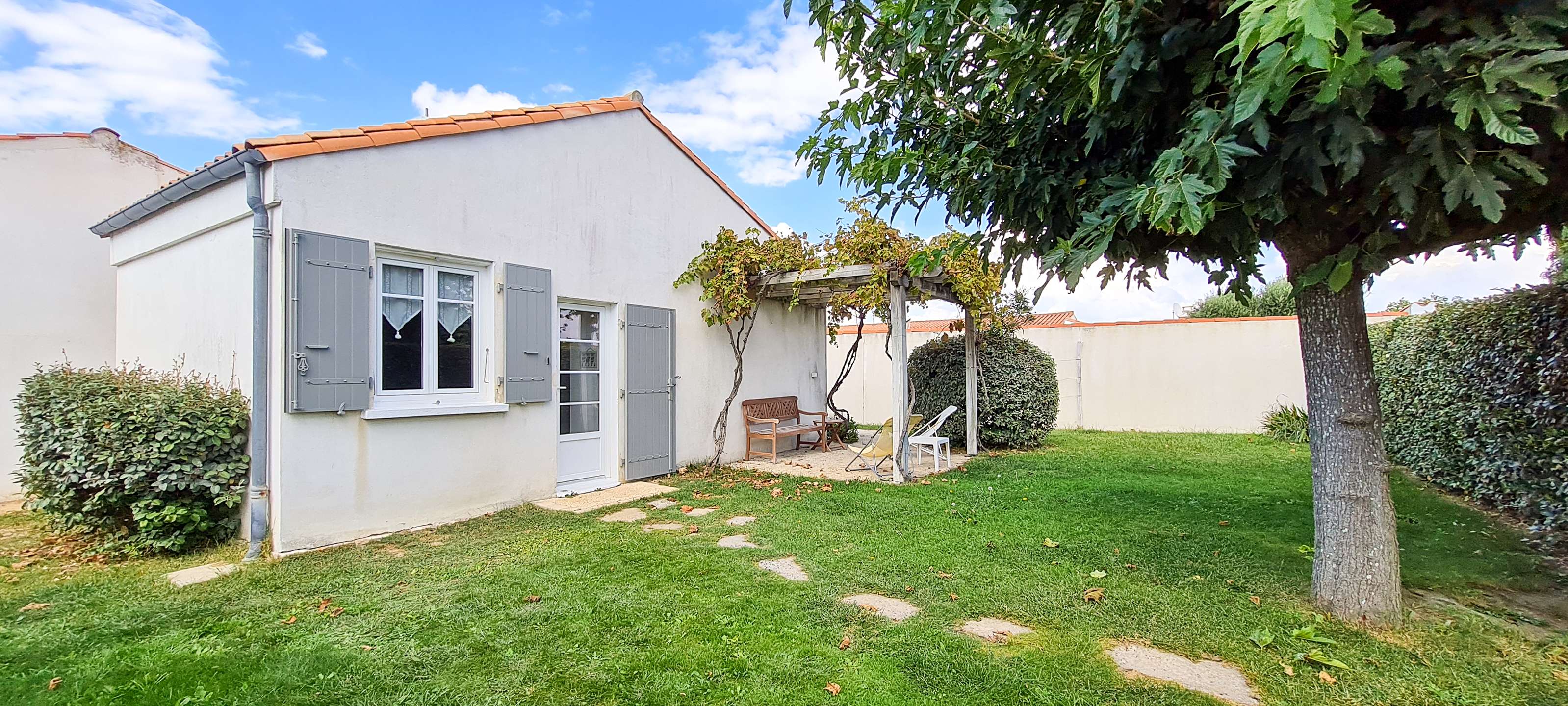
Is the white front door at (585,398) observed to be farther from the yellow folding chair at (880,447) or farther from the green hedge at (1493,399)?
the green hedge at (1493,399)

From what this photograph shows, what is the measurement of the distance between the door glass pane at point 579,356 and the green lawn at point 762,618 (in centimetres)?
167

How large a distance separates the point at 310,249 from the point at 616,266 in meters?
2.86

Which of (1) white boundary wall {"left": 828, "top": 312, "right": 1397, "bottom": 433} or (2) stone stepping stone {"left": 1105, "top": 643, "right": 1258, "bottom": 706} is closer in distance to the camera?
(2) stone stepping stone {"left": 1105, "top": 643, "right": 1258, "bottom": 706}

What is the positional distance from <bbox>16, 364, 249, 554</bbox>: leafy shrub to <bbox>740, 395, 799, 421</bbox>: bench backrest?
5.30 m

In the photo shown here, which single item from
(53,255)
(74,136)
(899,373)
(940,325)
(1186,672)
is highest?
(74,136)

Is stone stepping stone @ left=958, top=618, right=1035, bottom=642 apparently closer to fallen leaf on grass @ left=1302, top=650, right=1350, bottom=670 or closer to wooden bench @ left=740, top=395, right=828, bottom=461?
fallen leaf on grass @ left=1302, top=650, right=1350, bottom=670

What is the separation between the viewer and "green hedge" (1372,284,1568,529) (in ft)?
13.1

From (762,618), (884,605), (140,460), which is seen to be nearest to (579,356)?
(140,460)

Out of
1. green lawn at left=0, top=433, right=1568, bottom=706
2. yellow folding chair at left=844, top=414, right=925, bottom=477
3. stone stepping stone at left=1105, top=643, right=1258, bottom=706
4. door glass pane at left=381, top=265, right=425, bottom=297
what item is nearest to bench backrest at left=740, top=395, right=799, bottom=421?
yellow folding chair at left=844, top=414, right=925, bottom=477

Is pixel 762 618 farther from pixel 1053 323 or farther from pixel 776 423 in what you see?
pixel 1053 323

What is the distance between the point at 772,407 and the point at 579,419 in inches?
120

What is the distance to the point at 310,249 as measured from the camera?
4633 mm

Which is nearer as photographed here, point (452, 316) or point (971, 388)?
point (452, 316)

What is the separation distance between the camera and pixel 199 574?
164 inches
